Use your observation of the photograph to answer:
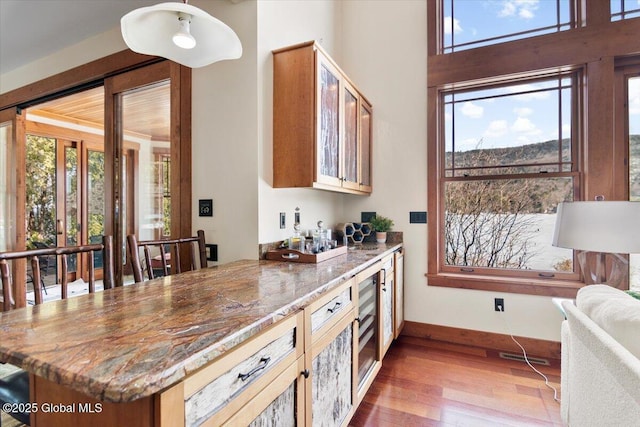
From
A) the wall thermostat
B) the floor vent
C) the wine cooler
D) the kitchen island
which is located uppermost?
the wall thermostat

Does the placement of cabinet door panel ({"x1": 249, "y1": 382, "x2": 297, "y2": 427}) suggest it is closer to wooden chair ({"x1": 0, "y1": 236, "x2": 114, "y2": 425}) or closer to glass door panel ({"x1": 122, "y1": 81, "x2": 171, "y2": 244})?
wooden chair ({"x1": 0, "y1": 236, "x2": 114, "y2": 425})

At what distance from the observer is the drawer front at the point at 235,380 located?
710 mm

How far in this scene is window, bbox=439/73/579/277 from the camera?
106 inches

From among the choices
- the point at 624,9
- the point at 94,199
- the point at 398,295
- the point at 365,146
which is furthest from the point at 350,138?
the point at 94,199

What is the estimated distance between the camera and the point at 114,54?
261 centimetres

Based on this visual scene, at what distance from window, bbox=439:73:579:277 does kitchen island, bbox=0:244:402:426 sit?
2.18 m

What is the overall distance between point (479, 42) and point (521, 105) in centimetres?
71

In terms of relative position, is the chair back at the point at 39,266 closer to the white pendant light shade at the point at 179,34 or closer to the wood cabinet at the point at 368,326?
the white pendant light shade at the point at 179,34

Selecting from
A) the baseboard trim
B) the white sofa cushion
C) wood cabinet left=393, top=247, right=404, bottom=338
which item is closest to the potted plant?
wood cabinet left=393, top=247, right=404, bottom=338

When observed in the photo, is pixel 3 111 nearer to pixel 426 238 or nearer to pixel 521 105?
pixel 426 238

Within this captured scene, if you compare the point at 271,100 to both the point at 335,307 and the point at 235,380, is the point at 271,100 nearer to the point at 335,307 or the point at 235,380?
the point at 335,307

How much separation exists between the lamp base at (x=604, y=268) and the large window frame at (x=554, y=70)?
0.22 metres

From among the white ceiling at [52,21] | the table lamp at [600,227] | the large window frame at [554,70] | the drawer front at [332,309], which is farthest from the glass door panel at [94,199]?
the table lamp at [600,227]

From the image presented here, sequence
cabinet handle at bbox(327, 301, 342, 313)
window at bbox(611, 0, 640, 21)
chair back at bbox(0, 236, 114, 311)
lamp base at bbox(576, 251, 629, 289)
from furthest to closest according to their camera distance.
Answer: window at bbox(611, 0, 640, 21) < lamp base at bbox(576, 251, 629, 289) < cabinet handle at bbox(327, 301, 342, 313) < chair back at bbox(0, 236, 114, 311)
